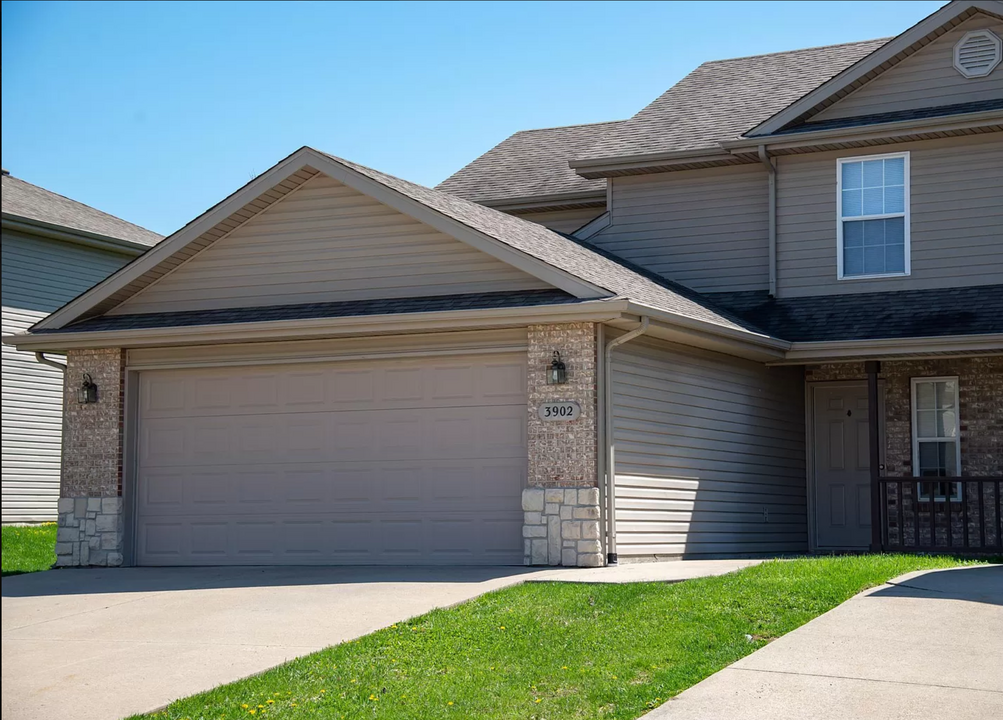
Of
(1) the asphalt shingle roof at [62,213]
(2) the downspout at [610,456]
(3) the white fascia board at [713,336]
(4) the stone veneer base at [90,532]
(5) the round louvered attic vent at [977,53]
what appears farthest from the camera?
(1) the asphalt shingle roof at [62,213]

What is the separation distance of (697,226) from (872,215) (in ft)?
7.96

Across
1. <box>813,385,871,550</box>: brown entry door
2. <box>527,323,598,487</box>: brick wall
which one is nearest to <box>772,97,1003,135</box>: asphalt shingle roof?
<box>813,385,871,550</box>: brown entry door

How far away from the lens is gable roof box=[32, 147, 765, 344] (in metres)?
12.9

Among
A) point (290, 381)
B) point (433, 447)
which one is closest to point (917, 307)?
point (433, 447)

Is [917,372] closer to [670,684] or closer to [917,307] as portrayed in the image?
[917,307]

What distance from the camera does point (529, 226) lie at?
15969 mm

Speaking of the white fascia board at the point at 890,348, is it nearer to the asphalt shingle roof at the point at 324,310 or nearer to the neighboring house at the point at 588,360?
the neighboring house at the point at 588,360

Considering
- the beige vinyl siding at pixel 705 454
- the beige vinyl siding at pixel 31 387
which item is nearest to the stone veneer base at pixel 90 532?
the beige vinyl siding at pixel 705 454

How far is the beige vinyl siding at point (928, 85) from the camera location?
609 inches

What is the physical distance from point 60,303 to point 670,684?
58.1ft

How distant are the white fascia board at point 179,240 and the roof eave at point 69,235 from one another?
20.7 feet

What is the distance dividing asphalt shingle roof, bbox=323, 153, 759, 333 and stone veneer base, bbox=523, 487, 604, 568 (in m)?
2.09

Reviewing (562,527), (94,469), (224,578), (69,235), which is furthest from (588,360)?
(69,235)

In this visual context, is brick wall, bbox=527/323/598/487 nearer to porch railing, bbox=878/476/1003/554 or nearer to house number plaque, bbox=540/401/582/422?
house number plaque, bbox=540/401/582/422
